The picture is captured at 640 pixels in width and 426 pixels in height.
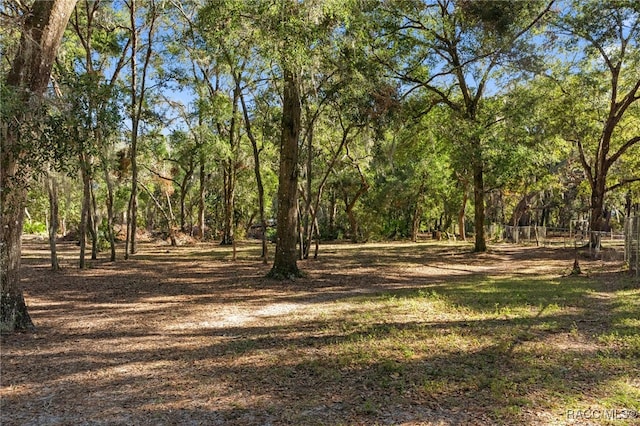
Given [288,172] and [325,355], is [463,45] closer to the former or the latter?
[288,172]

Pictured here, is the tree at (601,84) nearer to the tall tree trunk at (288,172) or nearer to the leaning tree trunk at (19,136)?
the tall tree trunk at (288,172)

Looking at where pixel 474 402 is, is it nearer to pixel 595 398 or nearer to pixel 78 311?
pixel 595 398

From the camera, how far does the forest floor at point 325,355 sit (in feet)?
12.3

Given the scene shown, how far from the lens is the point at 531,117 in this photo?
17094 mm

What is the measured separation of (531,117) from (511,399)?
15555 millimetres

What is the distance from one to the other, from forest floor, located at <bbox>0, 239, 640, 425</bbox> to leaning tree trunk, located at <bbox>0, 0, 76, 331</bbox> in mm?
712

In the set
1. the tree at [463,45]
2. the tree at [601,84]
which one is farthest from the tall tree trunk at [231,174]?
the tree at [601,84]

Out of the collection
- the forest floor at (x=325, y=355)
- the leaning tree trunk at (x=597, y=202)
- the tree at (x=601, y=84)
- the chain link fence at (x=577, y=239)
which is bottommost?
the forest floor at (x=325, y=355)

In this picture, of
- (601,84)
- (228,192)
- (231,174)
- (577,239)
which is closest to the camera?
(601,84)

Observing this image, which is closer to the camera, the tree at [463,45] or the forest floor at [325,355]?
the forest floor at [325,355]

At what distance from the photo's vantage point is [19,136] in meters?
5.36

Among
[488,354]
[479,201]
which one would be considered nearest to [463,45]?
[479,201]

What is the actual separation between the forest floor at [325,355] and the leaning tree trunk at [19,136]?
28.0 inches

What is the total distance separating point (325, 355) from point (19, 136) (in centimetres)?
446
